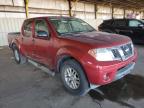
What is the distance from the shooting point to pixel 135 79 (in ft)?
14.1

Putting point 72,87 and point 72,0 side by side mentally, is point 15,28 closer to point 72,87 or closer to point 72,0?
point 72,0

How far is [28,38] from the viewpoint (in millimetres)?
5164

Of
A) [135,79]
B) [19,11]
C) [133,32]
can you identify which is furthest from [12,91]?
[19,11]

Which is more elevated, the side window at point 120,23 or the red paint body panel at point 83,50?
the side window at point 120,23

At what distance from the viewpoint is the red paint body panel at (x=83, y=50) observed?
307cm

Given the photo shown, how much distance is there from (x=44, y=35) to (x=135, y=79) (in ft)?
8.73

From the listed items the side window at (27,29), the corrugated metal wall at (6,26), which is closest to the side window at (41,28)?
the side window at (27,29)

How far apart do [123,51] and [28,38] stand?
3057 mm

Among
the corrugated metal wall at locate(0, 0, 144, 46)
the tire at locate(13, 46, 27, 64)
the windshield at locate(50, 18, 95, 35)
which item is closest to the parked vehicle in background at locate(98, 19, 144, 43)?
the windshield at locate(50, 18, 95, 35)

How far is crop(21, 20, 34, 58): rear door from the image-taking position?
16.5ft

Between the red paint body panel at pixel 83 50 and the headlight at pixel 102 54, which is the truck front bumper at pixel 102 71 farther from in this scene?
the headlight at pixel 102 54

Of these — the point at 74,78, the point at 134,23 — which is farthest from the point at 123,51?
the point at 134,23

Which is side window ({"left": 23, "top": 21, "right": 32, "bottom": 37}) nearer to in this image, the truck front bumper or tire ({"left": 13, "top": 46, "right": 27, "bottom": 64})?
tire ({"left": 13, "top": 46, "right": 27, "bottom": 64})

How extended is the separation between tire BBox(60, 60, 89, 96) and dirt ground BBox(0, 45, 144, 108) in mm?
148
